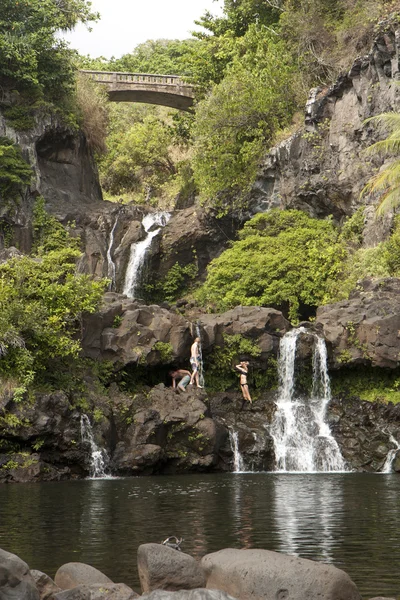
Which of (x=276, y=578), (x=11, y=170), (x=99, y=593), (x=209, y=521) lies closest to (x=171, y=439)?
(x=209, y=521)

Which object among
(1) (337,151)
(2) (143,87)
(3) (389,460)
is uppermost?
(2) (143,87)

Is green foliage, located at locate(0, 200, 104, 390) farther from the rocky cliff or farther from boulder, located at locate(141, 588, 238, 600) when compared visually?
boulder, located at locate(141, 588, 238, 600)

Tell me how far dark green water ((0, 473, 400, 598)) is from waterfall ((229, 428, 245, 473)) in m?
4.66

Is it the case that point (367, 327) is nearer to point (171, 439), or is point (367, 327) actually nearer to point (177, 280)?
point (171, 439)

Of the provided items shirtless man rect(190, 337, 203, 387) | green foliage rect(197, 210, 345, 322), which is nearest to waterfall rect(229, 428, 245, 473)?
shirtless man rect(190, 337, 203, 387)

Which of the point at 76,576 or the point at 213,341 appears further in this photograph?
the point at 213,341

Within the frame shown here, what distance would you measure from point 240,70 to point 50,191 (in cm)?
1209

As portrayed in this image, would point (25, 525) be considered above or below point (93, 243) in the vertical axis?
below

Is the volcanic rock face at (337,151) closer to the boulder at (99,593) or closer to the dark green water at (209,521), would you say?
the dark green water at (209,521)

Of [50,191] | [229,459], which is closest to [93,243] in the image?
[50,191]

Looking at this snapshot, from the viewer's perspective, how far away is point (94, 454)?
2503cm

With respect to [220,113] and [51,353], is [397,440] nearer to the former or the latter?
[51,353]

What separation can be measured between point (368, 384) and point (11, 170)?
21.0m

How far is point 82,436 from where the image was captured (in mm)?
24969
